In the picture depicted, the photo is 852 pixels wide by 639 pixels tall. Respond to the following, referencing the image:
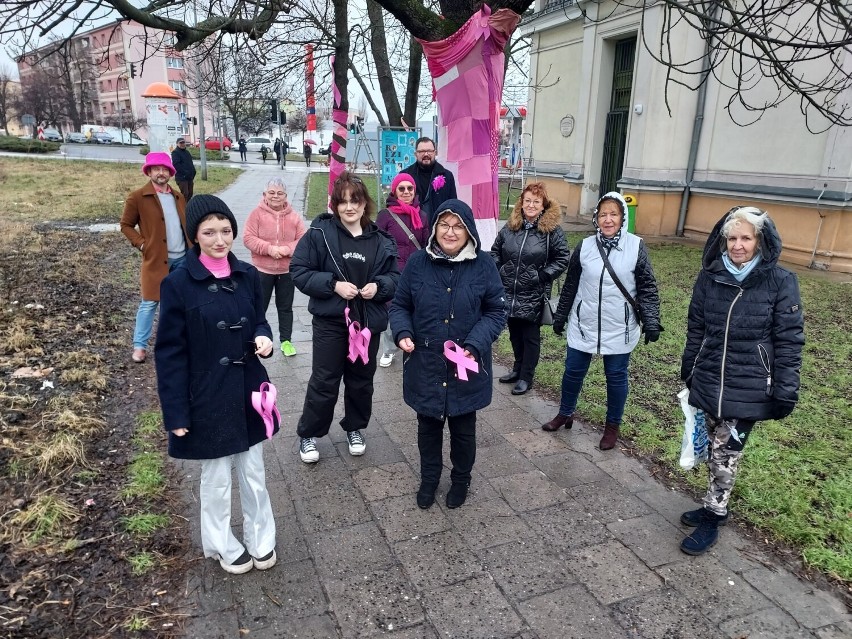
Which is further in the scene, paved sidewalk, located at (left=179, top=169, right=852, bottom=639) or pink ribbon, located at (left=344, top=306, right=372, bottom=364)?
pink ribbon, located at (left=344, top=306, right=372, bottom=364)

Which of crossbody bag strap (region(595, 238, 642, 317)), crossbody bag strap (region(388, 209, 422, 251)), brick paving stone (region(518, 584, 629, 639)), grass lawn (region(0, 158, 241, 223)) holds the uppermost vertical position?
crossbody bag strap (region(388, 209, 422, 251))

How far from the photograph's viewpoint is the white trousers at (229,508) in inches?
106

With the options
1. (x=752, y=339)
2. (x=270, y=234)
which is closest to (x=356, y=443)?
(x=270, y=234)

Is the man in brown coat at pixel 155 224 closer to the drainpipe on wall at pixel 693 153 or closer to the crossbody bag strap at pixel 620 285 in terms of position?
the crossbody bag strap at pixel 620 285

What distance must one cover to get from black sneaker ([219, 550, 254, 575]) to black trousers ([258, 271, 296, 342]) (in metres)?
2.91

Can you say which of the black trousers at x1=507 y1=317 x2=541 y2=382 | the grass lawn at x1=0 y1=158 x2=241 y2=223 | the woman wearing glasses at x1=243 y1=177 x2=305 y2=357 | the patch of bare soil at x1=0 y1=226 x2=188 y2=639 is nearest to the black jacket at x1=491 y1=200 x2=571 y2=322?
the black trousers at x1=507 y1=317 x2=541 y2=382

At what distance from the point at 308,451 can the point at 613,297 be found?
2291mm

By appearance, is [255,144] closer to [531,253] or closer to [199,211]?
[531,253]

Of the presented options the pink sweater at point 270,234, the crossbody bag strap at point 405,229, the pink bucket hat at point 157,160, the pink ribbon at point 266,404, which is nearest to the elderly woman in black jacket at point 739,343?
the pink ribbon at point 266,404

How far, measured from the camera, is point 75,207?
14984 mm

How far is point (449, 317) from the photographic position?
124 inches

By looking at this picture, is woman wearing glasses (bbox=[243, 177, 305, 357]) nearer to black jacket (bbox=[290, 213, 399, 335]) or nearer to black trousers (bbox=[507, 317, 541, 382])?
black jacket (bbox=[290, 213, 399, 335])

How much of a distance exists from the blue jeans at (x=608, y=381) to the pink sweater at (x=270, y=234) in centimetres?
272

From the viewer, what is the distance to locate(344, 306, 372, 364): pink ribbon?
357 cm
